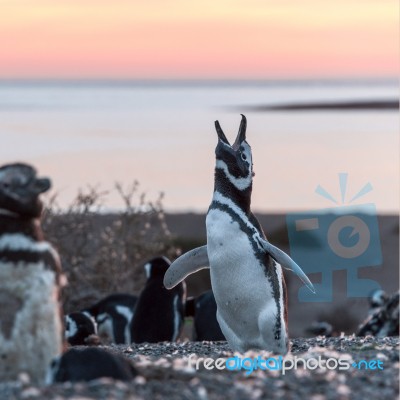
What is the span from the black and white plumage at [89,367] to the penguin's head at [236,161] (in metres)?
2.03

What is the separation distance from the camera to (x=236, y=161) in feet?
22.7

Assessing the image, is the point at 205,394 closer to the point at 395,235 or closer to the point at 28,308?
the point at 28,308

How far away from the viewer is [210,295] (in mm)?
10352

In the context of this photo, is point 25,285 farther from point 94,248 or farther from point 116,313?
point 94,248

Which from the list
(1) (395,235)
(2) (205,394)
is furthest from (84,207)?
(1) (395,235)

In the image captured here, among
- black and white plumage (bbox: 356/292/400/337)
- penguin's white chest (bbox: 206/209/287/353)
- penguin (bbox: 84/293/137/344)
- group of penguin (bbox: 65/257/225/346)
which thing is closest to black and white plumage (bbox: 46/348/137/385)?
penguin's white chest (bbox: 206/209/287/353)

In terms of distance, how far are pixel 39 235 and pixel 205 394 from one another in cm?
108

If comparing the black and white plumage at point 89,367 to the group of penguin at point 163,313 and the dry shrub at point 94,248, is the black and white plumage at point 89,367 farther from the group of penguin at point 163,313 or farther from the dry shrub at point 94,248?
the dry shrub at point 94,248

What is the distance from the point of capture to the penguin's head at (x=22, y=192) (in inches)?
207

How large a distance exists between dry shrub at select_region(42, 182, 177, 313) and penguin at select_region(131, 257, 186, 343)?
211 cm

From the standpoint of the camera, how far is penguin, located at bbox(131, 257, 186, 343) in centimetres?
1014

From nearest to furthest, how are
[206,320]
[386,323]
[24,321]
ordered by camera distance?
1. [24,321]
2. [206,320]
3. [386,323]

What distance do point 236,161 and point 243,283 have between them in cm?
70

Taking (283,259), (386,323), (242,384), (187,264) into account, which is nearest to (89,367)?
(242,384)
